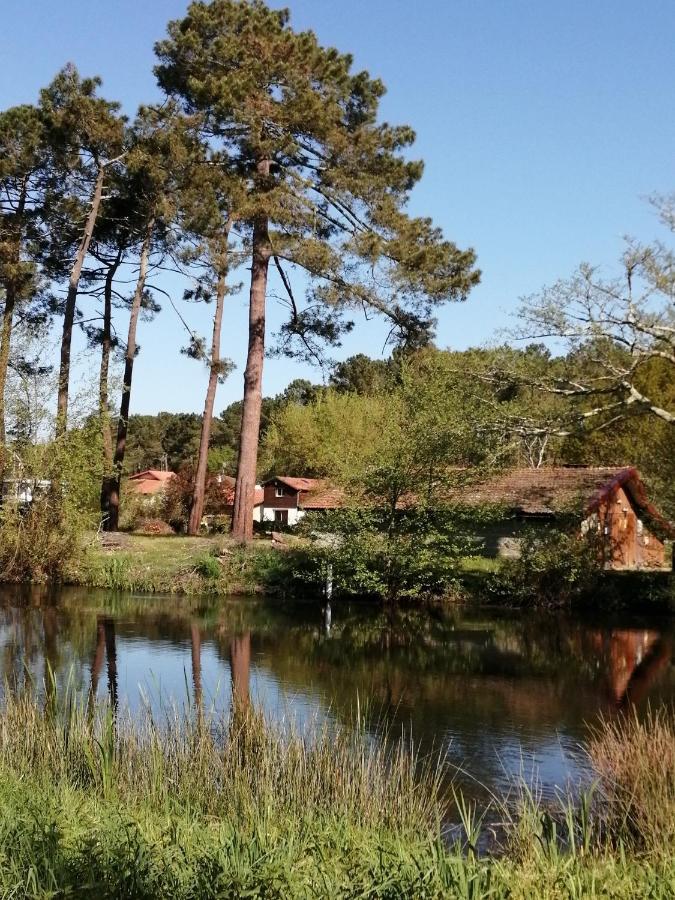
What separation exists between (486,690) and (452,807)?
6.14 meters

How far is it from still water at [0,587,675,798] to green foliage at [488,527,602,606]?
110 cm

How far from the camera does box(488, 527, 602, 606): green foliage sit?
24.9 metres

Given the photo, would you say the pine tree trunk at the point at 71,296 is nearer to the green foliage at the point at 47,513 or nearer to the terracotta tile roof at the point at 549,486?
the green foliage at the point at 47,513

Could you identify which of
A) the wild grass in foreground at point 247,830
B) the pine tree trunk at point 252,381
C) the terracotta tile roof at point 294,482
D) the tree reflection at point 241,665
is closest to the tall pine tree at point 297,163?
the pine tree trunk at point 252,381

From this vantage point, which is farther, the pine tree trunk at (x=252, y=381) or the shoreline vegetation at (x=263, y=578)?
the pine tree trunk at (x=252, y=381)

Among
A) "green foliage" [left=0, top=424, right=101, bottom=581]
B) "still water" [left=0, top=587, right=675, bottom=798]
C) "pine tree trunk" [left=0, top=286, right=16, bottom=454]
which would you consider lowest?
"still water" [left=0, top=587, right=675, bottom=798]

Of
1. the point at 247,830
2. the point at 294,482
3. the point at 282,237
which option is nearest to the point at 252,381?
the point at 282,237

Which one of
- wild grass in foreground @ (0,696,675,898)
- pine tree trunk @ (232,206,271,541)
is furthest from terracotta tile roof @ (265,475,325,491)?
wild grass in foreground @ (0,696,675,898)

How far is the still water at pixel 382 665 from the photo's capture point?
11.2 meters

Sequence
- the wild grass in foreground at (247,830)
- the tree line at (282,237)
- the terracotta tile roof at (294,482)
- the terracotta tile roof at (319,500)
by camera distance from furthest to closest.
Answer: the terracotta tile roof at (294,482) → the terracotta tile roof at (319,500) → the tree line at (282,237) → the wild grass in foreground at (247,830)

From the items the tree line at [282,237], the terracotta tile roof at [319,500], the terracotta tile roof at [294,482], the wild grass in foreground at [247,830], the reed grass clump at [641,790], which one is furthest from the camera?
the terracotta tile roof at [294,482]

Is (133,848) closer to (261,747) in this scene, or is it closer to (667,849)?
(261,747)

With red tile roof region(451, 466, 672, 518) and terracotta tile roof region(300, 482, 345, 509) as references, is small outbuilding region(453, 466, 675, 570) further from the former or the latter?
terracotta tile roof region(300, 482, 345, 509)


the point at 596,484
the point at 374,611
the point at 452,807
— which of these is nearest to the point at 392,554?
the point at 374,611
